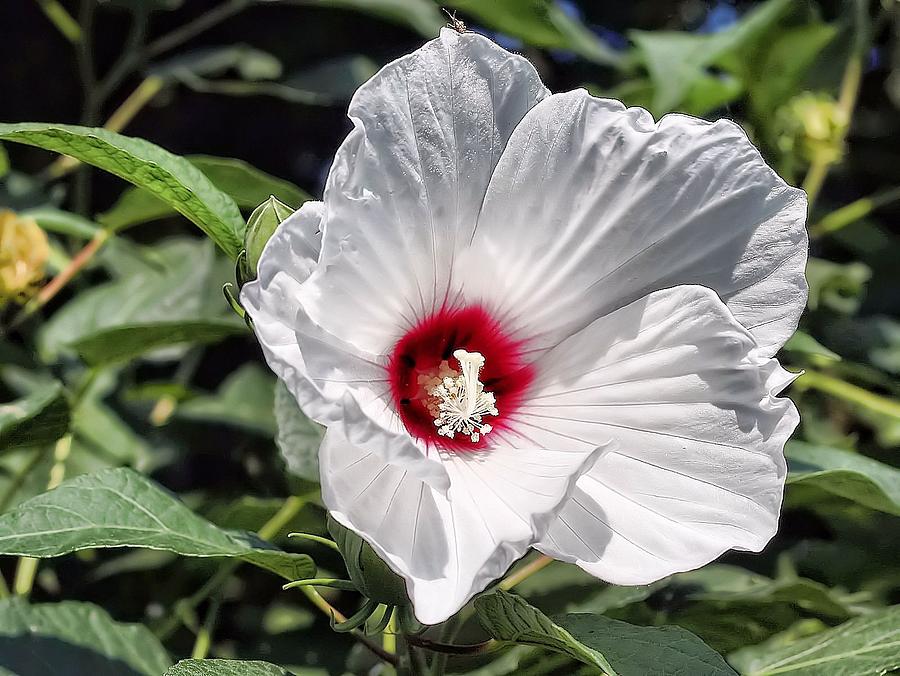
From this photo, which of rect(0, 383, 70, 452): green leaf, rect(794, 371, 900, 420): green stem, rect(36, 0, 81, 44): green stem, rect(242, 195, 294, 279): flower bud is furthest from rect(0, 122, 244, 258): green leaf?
rect(36, 0, 81, 44): green stem

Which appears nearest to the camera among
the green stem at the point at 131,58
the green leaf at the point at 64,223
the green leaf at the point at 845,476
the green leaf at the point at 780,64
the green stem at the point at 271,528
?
the green leaf at the point at 845,476

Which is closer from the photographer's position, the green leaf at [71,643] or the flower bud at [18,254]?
the green leaf at [71,643]

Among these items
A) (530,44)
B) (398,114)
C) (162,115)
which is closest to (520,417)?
(398,114)

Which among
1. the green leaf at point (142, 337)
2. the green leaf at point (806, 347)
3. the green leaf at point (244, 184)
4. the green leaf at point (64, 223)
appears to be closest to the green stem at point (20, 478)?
the green leaf at point (142, 337)

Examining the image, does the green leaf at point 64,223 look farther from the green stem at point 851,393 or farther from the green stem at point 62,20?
the green stem at point 851,393

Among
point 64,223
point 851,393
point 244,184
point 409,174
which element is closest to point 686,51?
point 851,393

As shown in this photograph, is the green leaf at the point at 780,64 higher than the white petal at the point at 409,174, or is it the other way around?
the white petal at the point at 409,174

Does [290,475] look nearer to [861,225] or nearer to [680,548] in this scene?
[680,548]
